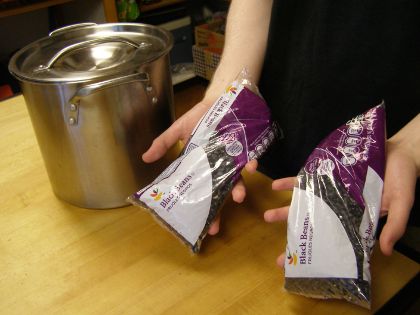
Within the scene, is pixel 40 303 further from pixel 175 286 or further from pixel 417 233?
pixel 417 233

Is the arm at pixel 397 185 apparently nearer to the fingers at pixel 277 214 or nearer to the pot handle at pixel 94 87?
the fingers at pixel 277 214

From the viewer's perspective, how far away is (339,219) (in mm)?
380

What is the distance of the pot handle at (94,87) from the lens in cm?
44

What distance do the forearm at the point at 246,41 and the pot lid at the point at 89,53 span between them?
10 centimetres

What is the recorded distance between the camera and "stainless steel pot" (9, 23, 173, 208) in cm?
46

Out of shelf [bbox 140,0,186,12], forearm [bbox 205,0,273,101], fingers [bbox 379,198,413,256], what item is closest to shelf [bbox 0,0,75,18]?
shelf [bbox 140,0,186,12]

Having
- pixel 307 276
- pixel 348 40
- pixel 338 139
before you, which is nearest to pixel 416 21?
pixel 348 40

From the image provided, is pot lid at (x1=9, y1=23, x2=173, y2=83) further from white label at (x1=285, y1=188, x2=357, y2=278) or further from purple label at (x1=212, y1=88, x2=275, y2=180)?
white label at (x1=285, y1=188, x2=357, y2=278)

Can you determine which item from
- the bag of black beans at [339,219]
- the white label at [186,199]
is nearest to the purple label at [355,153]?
the bag of black beans at [339,219]

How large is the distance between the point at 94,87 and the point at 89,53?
0.40 ft

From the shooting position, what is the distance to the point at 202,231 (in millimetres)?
447

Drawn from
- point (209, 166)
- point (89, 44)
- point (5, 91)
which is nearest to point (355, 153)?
point (209, 166)

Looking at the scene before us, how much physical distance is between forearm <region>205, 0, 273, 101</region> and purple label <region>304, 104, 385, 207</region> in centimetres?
21

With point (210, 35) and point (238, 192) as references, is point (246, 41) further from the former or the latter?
point (210, 35)
